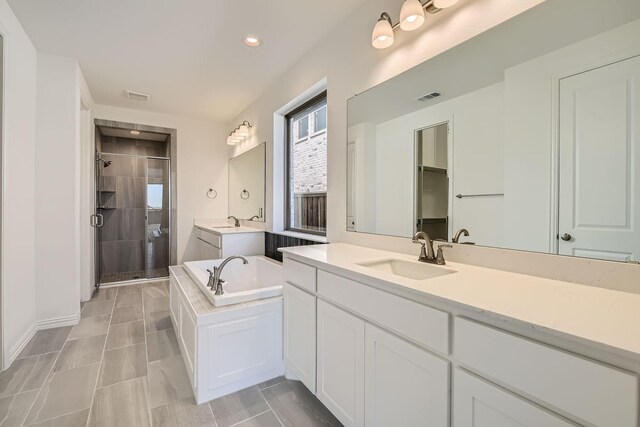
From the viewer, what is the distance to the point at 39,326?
2596 millimetres

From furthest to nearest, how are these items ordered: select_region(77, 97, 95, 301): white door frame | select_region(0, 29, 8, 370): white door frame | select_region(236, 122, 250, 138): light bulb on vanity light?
select_region(236, 122, 250, 138): light bulb on vanity light < select_region(77, 97, 95, 301): white door frame < select_region(0, 29, 8, 370): white door frame

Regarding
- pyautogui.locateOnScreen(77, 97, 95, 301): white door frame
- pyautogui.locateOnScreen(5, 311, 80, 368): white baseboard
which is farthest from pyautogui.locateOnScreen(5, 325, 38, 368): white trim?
pyautogui.locateOnScreen(77, 97, 95, 301): white door frame

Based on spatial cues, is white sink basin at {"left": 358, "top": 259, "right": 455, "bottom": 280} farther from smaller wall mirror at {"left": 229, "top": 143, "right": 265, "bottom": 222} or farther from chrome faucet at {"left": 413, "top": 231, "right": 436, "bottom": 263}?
smaller wall mirror at {"left": 229, "top": 143, "right": 265, "bottom": 222}

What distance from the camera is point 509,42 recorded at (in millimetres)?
1255

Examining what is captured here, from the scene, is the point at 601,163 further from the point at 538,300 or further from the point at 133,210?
the point at 133,210

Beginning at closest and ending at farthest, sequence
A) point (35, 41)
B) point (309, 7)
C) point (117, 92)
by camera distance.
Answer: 1. point (309, 7)
2. point (35, 41)
3. point (117, 92)

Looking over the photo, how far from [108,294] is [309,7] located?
3.98 m

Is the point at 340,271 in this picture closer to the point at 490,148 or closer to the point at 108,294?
the point at 490,148

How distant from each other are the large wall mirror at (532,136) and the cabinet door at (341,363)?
68 cm

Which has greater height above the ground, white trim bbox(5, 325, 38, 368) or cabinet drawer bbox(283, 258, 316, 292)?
cabinet drawer bbox(283, 258, 316, 292)

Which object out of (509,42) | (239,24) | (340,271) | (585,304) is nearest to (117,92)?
(239,24)

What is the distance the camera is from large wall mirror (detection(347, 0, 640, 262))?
0.97 m

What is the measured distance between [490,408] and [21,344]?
10.5 ft

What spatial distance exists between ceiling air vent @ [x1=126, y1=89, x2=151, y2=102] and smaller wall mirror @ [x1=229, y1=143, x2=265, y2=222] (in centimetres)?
134
